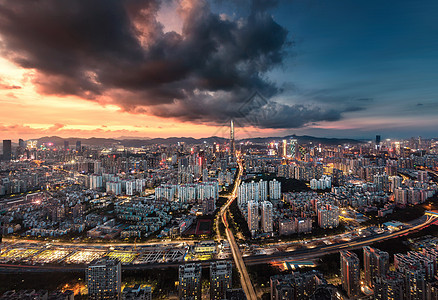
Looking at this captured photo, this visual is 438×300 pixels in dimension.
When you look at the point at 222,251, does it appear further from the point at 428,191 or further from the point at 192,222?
the point at 428,191

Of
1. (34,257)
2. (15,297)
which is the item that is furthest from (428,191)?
(34,257)

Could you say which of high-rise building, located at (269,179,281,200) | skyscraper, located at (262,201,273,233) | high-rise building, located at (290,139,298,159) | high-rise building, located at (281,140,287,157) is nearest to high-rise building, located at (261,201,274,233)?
skyscraper, located at (262,201,273,233)

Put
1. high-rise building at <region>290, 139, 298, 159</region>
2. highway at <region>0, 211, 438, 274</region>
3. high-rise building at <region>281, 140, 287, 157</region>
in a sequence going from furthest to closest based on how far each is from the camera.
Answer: high-rise building at <region>281, 140, 287, 157</region> → high-rise building at <region>290, 139, 298, 159</region> → highway at <region>0, 211, 438, 274</region>

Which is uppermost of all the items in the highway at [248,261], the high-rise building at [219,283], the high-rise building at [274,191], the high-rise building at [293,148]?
the high-rise building at [293,148]

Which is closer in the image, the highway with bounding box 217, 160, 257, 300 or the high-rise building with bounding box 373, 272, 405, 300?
the high-rise building with bounding box 373, 272, 405, 300

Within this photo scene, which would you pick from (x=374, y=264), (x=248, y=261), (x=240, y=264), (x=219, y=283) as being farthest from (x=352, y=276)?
(x=219, y=283)

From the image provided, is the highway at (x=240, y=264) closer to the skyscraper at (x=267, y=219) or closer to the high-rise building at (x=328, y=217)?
the skyscraper at (x=267, y=219)

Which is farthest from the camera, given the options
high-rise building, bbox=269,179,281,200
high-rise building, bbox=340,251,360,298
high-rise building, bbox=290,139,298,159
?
high-rise building, bbox=290,139,298,159

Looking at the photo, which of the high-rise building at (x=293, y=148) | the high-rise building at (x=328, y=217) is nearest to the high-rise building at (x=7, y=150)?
the high-rise building at (x=328, y=217)

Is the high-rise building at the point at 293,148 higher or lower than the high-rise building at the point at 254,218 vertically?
higher

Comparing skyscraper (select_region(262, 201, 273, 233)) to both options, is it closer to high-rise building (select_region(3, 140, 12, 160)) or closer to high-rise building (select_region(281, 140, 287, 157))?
high-rise building (select_region(281, 140, 287, 157))
